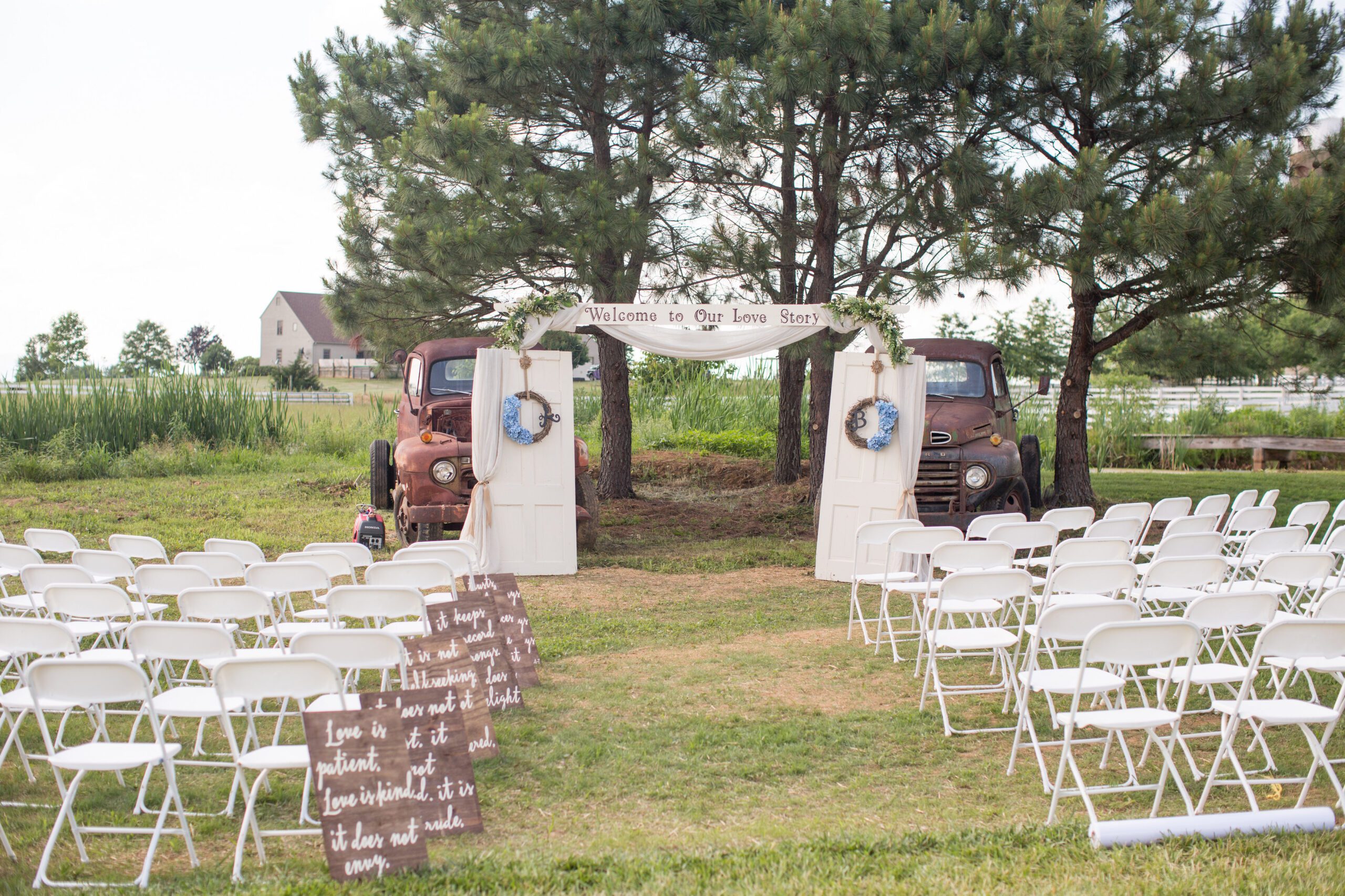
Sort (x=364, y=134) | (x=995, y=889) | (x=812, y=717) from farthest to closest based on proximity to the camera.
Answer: (x=364, y=134)
(x=812, y=717)
(x=995, y=889)

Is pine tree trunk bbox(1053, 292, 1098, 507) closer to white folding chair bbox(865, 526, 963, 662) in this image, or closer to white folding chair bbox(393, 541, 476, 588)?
white folding chair bbox(865, 526, 963, 662)

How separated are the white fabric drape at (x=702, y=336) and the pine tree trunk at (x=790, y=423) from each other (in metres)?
4.84

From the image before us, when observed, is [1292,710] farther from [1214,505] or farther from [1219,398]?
[1219,398]

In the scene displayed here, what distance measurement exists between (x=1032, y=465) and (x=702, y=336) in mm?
6129

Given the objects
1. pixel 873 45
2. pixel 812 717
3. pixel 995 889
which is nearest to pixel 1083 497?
pixel 873 45

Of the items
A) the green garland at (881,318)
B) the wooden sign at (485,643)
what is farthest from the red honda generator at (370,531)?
the wooden sign at (485,643)

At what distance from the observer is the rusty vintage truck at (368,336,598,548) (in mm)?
11109

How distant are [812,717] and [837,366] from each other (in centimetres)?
580

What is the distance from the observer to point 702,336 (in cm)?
1148

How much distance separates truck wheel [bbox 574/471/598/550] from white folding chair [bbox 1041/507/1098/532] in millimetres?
5201

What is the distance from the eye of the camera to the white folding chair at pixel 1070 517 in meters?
8.23

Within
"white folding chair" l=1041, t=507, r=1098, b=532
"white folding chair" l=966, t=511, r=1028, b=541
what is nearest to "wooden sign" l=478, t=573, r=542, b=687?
"white folding chair" l=966, t=511, r=1028, b=541

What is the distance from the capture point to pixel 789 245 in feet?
45.4

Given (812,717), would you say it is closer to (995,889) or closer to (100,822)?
(995,889)
